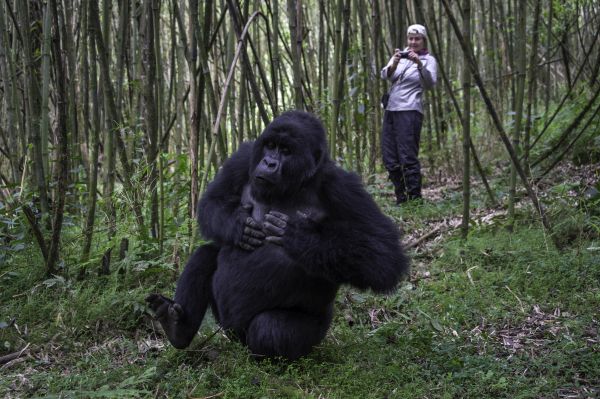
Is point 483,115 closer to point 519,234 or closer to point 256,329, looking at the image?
point 519,234

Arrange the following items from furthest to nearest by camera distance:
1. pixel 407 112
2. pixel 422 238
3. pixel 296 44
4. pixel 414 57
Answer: pixel 407 112
pixel 414 57
pixel 422 238
pixel 296 44

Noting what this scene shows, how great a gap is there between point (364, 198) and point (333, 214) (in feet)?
0.56

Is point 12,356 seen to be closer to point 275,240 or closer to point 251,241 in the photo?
point 251,241

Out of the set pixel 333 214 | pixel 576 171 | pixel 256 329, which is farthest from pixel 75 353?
pixel 576 171

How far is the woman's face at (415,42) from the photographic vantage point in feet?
22.2

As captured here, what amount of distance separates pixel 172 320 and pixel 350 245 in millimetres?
909

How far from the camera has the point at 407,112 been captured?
6.97 meters

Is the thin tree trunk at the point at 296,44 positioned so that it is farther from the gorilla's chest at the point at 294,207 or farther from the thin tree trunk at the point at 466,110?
the thin tree trunk at the point at 466,110

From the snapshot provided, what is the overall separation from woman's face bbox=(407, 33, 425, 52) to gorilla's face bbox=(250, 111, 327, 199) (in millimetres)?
4082

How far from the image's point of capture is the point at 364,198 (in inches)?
121

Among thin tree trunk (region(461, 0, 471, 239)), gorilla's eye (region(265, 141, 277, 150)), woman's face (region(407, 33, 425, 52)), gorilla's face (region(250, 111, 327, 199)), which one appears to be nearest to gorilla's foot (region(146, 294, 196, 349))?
gorilla's face (region(250, 111, 327, 199))

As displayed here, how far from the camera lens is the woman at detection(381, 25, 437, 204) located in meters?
6.78

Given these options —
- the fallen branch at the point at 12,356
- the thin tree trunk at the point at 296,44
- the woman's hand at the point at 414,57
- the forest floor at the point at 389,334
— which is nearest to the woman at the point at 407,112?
the woman's hand at the point at 414,57

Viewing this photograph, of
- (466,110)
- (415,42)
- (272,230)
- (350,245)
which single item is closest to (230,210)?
(272,230)
